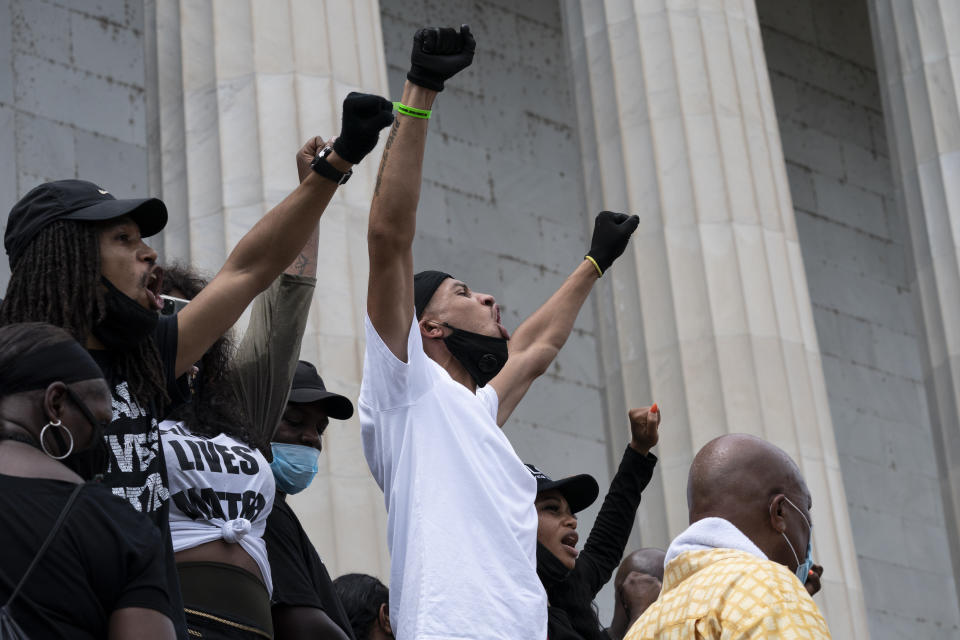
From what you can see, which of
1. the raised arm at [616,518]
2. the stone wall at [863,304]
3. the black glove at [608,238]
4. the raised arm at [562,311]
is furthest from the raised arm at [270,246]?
the stone wall at [863,304]

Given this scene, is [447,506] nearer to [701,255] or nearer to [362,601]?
[362,601]

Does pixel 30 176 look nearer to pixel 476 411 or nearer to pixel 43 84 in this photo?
pixel 43 84

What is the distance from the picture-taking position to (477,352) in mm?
4535

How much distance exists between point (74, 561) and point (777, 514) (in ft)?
5.88

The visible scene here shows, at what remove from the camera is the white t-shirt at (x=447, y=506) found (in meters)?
3.85

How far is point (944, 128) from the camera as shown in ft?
37.4

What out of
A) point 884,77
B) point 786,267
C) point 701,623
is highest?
point 884,77

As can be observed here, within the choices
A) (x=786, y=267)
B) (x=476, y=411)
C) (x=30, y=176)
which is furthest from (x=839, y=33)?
(x=476, y=411)

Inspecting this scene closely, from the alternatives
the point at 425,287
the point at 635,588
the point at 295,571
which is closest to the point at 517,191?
the point at 635,588

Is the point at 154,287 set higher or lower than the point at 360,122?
lower

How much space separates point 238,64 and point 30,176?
354cm

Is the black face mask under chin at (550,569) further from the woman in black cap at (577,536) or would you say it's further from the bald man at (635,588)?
the bald man at (635,588)

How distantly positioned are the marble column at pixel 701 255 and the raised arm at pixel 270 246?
545cm

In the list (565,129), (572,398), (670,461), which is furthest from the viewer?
(565,129)
